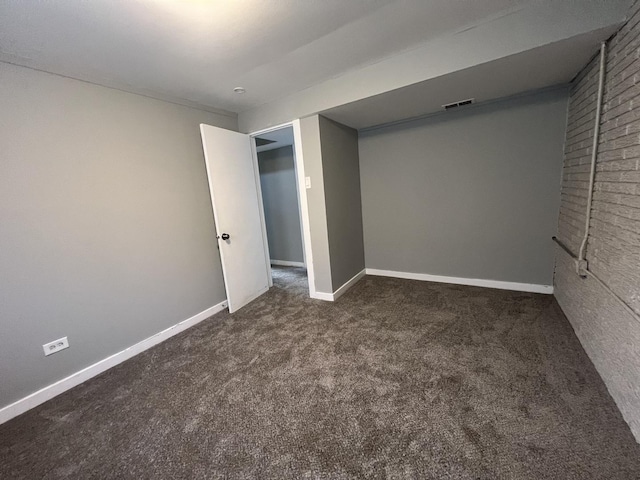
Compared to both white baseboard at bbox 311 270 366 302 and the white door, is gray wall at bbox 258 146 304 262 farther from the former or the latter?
white baseboard at bbox 311 270 366 302

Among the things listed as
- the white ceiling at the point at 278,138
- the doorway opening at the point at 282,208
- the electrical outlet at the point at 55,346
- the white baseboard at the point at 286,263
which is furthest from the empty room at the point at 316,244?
the white baseboard at the point at 286,263

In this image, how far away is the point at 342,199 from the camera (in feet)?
10.6

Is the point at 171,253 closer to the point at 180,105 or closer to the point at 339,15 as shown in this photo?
the point at 180,105

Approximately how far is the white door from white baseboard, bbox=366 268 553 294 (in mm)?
1750

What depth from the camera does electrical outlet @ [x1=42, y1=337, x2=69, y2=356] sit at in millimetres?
1827

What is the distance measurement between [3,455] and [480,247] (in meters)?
4.23

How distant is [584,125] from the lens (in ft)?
6.72

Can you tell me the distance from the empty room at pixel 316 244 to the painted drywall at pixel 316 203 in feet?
0.08

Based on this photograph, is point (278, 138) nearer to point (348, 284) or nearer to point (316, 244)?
point (316, 244)

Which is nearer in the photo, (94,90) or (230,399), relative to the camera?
(230,399)

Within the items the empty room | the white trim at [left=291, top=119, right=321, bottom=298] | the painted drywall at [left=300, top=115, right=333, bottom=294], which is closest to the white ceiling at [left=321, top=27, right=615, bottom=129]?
the empty room

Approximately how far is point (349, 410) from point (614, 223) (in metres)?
1.98

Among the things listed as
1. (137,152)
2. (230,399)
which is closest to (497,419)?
(230,399)

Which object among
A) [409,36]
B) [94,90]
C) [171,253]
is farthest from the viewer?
[171,253]
